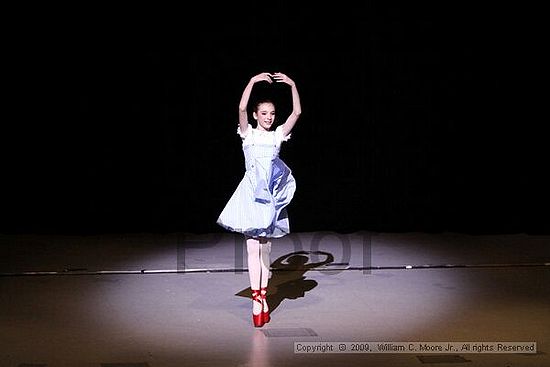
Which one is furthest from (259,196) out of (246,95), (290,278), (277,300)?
(290,278)

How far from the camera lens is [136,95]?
6777 mm

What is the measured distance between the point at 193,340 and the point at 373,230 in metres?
3.68

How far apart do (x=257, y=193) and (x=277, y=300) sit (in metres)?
0.84

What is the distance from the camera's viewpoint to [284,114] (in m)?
6.88

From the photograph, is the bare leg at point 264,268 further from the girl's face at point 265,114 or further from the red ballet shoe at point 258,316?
the girl's face at point 265,114

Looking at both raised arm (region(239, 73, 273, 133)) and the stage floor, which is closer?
the stage floor

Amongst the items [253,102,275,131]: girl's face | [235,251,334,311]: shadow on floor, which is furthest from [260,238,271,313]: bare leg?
[253,102,275,131]: girl's face

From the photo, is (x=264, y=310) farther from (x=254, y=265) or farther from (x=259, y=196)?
(x=259, y=196)

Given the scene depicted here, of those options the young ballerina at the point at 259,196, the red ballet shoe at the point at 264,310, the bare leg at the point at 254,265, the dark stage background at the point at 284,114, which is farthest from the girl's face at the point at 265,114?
the dark stage background at the point at 284,114

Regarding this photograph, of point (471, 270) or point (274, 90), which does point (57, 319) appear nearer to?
point (471, 270)

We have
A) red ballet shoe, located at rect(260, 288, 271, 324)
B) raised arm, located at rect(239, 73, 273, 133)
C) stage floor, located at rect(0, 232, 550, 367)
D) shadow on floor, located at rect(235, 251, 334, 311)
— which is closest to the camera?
stage floor, located at rect(0, 232, 550, 367)

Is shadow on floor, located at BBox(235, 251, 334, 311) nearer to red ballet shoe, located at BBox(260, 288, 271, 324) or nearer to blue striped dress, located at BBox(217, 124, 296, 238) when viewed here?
red ballet shoe, located at BBox(260, 288, 271, 324)

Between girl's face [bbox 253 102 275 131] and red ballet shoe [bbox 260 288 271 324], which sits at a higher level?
girl's face [bbox 253 102 275 131]

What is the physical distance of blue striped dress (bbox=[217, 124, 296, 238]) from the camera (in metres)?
3.93
